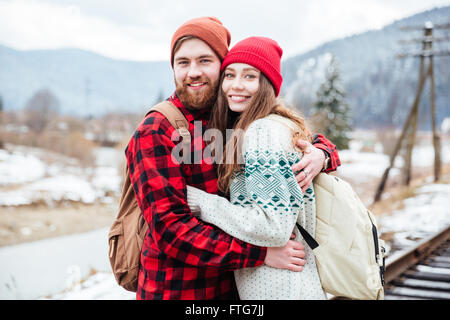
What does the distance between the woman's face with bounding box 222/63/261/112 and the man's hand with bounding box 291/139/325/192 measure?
0.34m

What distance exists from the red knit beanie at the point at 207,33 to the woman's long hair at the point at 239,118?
0.46 ft

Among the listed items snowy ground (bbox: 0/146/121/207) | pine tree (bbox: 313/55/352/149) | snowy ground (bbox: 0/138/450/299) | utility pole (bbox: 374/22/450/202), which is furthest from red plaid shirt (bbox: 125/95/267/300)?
pine tree (bbox: 313/55/352/149)

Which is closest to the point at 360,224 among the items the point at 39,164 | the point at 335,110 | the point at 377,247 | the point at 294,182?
the point at 377,247

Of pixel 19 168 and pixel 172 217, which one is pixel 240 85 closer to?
pixel 172 217

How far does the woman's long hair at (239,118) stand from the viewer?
165 cm

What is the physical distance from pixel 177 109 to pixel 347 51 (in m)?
→ 84.7

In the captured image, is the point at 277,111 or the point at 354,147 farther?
the point at 354,147

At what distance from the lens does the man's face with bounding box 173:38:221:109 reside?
1786 mm

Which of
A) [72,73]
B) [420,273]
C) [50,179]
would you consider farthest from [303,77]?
[72,73]

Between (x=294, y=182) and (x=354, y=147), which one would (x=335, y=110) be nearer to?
(x=354, y=147)

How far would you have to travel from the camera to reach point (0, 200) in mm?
19703

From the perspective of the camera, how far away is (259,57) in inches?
71.4

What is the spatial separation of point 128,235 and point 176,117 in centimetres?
60

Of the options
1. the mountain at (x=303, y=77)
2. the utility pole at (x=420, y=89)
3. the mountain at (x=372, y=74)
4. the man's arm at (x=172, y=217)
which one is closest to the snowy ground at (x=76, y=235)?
the utility pole at (x=420, y=89)
